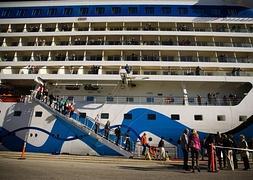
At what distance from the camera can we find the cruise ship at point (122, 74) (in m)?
13.3

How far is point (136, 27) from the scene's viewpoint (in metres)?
19.6

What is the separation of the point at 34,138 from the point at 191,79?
1006 centimetres

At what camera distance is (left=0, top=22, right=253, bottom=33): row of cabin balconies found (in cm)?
1906

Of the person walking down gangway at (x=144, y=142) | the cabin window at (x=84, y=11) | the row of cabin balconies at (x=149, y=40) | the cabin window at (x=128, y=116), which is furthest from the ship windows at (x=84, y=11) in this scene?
the person walking down gangway at (x=144, y=142)

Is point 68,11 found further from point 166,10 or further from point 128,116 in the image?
point 128,116

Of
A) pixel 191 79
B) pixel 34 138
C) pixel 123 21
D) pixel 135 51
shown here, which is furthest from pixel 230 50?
pixel 34 138

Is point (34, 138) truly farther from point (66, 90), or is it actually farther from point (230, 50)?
point (230, 50)

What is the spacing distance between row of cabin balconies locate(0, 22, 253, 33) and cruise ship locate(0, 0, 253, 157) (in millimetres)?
83

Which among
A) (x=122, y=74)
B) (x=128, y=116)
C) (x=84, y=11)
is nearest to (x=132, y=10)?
(x=84, y=11)

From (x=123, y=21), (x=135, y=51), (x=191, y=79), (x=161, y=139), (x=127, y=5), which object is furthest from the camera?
(x=127, y=5)

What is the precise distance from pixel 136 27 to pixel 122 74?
6862 mm

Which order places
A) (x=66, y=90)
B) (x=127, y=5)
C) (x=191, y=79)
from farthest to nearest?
(x=127, y=5), (x=66, y=90), (x=191, y=79)

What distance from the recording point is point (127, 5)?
20.5 meters

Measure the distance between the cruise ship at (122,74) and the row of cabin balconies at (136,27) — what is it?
8cm
